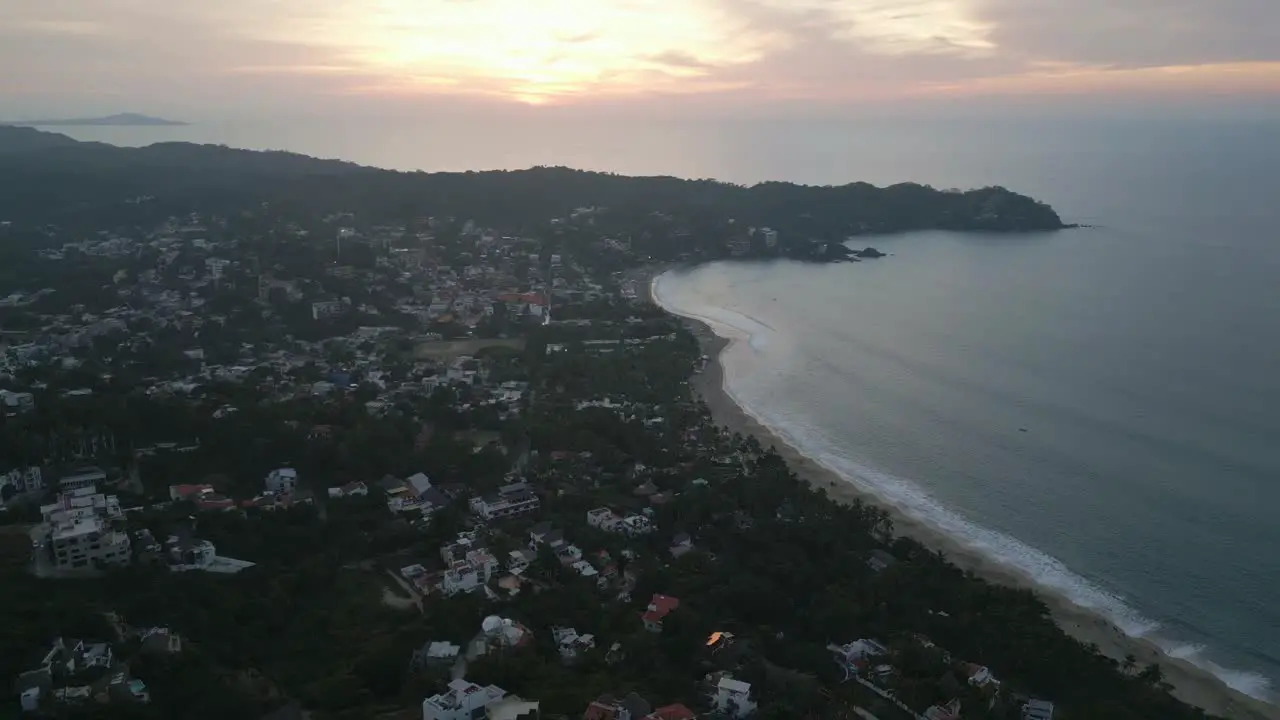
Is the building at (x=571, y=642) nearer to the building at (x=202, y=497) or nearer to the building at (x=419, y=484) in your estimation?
the building at (x=419, y=484)

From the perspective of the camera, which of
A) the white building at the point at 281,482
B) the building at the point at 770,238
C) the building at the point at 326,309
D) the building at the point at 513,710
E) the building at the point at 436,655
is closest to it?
the building at the point at 513,710

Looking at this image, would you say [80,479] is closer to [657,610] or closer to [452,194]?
[657,610]

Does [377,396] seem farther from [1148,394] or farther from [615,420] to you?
[1148,394]

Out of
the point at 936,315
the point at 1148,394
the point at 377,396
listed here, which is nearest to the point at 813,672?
the point at 377,396

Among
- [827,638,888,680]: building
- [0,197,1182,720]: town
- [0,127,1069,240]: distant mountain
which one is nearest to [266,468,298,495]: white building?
[0,197,1182,720]: town

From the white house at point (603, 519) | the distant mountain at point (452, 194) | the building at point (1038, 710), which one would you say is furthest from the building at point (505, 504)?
the distant mountain at point (452, 194)

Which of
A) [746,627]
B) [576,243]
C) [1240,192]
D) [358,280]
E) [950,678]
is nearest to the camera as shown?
[950,678]
